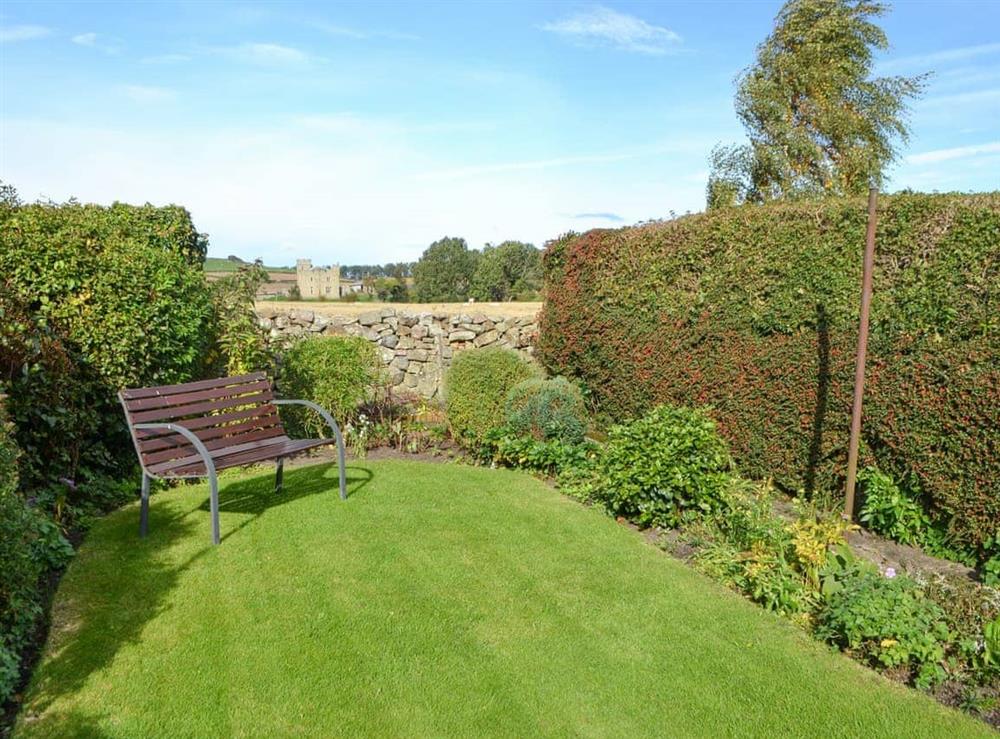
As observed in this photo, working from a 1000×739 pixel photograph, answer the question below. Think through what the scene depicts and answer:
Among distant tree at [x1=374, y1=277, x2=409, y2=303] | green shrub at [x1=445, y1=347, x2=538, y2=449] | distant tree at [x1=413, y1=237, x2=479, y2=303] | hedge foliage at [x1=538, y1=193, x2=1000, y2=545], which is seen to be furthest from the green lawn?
distant tree at [x1=413, y1=237, x2=479, y2=303]

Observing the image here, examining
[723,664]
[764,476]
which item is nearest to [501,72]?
[764,476]

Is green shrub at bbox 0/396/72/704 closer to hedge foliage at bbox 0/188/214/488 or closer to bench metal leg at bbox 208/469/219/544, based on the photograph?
bench metal leg at bbox 208/469/219/544

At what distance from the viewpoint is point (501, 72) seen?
7.66m

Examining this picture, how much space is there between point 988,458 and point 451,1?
6203mm

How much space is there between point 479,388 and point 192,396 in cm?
342

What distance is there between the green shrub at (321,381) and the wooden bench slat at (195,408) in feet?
8.28

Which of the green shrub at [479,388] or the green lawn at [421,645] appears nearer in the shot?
the green lawn at [421,645]

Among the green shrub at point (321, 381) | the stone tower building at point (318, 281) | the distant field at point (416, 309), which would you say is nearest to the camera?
the green shrub at point (321, 381)

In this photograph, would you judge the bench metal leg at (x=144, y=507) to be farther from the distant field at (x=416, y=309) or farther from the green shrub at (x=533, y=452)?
the distant field at (x=416, y=309)

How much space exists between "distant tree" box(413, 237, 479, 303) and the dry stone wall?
41281mm

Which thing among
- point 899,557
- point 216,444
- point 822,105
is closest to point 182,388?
point 216,444

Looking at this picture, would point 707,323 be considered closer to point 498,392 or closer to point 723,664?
point 498,392

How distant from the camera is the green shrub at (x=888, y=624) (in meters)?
3.46

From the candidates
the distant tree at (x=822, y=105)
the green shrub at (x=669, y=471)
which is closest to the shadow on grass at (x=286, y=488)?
the green shrub at (x=669, y=471)
